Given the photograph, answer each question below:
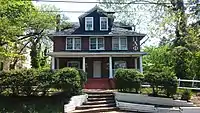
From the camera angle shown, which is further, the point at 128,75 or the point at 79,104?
the point at 128,75

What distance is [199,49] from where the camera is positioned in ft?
72.7

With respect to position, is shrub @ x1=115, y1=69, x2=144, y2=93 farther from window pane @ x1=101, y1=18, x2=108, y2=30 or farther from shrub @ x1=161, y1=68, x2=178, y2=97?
window pane @ x1=101, y1=18, x2=108, y2=30

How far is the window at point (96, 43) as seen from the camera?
28016 millimetres

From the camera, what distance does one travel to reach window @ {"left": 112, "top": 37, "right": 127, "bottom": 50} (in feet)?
92.0

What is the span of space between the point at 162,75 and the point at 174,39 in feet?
40.7

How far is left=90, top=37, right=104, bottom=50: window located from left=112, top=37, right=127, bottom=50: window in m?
1.28

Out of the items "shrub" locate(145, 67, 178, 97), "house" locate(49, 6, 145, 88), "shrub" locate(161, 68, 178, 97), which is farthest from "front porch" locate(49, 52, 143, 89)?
"shrub" locate(161, 68, 178, 97)

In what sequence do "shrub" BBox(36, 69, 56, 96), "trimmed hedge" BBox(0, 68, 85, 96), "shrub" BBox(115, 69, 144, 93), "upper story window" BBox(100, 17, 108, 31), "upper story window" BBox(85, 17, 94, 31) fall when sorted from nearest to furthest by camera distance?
"trimmed hedge" BBox(0, 68, 85, 96) < "shrub" BBox(36, 69, 56, 96) < "shrub" BBox(115, 69, 144, 93) < "upper story window" BBox(85, 17, 94, 31) < "upper story window" BBox(100, 17, 108, 31)

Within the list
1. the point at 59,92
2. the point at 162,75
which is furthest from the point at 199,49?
the point at 59,92

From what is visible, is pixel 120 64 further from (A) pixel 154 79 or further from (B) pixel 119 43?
(A) pixel 154 79

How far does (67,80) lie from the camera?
583 inches

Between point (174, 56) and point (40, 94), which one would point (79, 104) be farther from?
→ point (174, 56)

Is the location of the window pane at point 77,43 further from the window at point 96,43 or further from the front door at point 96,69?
the front door at point 96,69

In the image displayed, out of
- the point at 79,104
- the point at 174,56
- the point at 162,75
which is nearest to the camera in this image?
the point at 79,104
